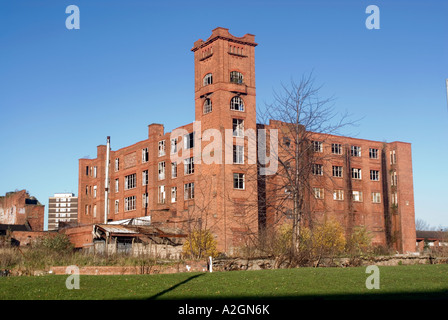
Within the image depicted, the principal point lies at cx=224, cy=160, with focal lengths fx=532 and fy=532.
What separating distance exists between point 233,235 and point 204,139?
9909mm

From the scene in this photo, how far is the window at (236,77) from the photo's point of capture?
52725 mm

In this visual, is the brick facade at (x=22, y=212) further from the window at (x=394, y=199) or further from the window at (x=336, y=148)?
the window at (x=394, y=199)

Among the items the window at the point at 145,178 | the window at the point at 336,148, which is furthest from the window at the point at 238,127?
the window at the point at 145,178

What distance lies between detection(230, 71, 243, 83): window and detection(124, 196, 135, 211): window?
22.3 metres

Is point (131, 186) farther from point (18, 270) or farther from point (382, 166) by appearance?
point (18, 270)

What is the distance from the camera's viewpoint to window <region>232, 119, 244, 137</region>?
2041 inches

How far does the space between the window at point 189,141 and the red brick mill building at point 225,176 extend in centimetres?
11

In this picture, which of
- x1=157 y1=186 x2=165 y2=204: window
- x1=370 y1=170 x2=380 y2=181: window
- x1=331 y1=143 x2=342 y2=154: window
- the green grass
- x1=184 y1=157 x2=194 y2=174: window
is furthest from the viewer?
x1=370 y1=170 x2=380 y2=181: window

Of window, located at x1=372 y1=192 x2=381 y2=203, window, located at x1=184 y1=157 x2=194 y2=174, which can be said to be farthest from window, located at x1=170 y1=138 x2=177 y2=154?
window, located at x1=372 y1=192 x2=381 y2=203

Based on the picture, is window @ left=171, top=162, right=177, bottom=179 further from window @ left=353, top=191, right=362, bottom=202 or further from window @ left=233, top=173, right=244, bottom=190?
window @ left=353, top=191, right=362, bottom=202

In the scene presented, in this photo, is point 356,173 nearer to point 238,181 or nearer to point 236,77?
point 238,181
